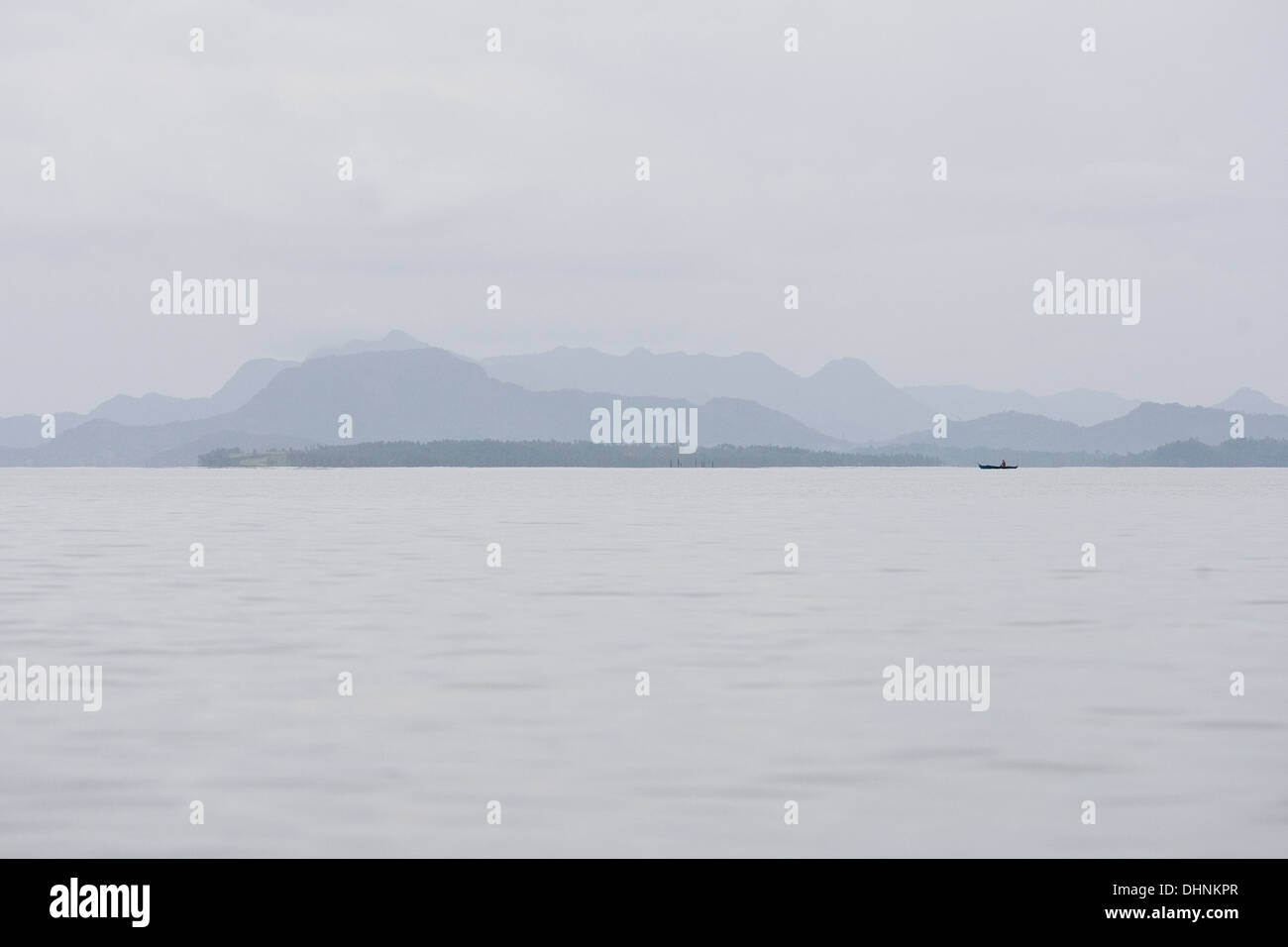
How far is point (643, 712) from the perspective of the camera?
24.6 meters

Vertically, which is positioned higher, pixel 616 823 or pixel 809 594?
pixel 809 594

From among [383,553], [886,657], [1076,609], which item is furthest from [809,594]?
[383,553]

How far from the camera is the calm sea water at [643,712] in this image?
1742 cm

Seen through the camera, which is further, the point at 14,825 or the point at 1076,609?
the point at 1076,609

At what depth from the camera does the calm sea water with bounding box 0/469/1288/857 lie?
686 inches

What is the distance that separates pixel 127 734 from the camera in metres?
23.1
